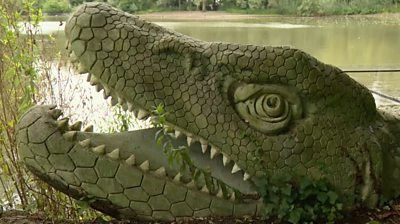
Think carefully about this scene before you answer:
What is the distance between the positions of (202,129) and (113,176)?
0.52 metres

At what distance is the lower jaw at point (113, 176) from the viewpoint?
2.91 metres

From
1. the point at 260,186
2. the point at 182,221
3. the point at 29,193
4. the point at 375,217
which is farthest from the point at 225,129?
the point at 29,193

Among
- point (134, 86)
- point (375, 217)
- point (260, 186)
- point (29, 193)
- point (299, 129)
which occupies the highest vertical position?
point (134, 86)

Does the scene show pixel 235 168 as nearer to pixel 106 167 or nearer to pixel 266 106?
pixel 266 106

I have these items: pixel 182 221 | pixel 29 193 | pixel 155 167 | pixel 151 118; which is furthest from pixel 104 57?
pixel 29 193

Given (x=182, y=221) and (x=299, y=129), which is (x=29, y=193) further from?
(x=299, y=129)

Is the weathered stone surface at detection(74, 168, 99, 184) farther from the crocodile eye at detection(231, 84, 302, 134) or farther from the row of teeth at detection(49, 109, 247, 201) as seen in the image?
the crocodile eye at detection(231, 84, 302, 134)

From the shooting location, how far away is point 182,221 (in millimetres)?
3029

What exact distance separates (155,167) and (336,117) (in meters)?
1.00

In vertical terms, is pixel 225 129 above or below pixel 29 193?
above

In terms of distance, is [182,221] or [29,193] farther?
[29,193]

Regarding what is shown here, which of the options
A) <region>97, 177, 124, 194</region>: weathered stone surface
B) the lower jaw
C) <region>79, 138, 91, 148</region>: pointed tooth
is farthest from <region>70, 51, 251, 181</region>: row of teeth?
<region>97, 177, 124, 194</region>: weathered stone surface

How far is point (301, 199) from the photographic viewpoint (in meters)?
2.96

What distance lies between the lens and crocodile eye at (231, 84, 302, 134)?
298 cm
